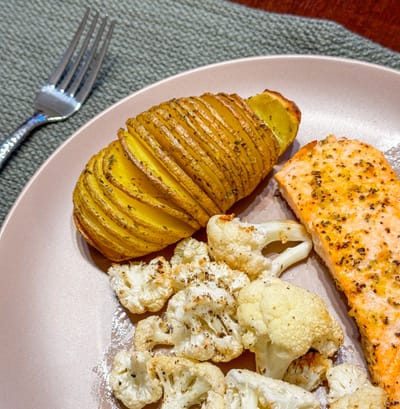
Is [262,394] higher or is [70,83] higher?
[70,83]

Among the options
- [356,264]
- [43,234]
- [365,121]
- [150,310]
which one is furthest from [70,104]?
[356,264]

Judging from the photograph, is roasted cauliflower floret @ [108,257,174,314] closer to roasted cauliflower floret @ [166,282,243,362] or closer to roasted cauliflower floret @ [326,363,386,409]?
roasted cauliflower floret @ [166,282,243,362]

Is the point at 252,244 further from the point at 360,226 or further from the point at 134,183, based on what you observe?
the point at 134,183

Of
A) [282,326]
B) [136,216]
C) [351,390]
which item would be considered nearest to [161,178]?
[136,216]

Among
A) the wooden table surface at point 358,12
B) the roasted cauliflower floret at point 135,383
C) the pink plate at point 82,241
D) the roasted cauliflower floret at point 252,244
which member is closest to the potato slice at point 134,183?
the roasted cauliflower floret at point 252,244

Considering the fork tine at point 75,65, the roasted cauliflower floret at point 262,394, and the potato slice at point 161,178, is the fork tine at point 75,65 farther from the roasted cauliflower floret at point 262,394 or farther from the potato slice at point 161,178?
the roasted cauliflower floret at point 262,394

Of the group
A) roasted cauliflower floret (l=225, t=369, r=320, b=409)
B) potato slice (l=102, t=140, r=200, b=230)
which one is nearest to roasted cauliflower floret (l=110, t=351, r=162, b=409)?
roasted cauliflower floret (l=225, t=369, r=320, b=409)
